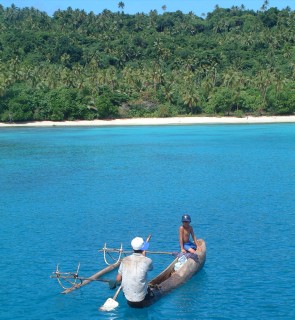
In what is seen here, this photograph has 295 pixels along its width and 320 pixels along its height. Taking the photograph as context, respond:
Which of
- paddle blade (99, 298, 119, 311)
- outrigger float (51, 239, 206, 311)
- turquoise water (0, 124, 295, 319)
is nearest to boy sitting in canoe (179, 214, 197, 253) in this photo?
outrigger float (51, 239, 206, 311)

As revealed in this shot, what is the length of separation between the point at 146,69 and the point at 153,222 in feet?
352

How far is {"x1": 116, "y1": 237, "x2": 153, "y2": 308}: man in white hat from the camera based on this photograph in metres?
15.2

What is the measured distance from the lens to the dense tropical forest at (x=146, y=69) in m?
109

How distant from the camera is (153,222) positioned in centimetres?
2773

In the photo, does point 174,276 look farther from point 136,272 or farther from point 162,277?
point 136,272

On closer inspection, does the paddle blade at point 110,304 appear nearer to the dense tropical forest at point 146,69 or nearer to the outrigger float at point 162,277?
the outrigger float at point 162,277

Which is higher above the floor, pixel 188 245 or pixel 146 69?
pixel 146 69

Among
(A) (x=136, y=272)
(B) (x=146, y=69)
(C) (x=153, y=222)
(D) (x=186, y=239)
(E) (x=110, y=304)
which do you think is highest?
(B) (x=146, y=69)

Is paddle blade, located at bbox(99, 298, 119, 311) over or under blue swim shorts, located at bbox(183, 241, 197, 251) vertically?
under

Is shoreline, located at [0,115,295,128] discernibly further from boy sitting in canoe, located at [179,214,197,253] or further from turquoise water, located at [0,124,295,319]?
boy sitting in canoe, located at [179,214,197,253]

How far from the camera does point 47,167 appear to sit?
168 ft

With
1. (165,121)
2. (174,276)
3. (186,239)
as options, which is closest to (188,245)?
(186,239)

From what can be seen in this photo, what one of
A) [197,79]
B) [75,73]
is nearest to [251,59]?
[197,79]

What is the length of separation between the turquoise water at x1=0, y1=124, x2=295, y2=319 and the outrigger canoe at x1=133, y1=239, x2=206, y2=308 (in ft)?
0.94
